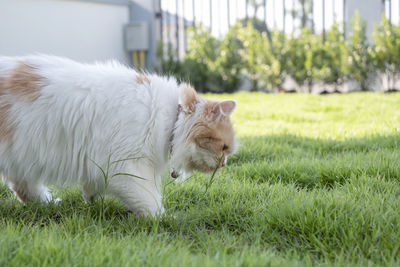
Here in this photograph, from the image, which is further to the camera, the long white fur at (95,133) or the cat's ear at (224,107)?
Answer: the cat's ear at (224,107)

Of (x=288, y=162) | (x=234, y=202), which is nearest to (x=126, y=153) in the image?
(x=234, y=202)

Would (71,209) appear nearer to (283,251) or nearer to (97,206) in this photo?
(97,206)

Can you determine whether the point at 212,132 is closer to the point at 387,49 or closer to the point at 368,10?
the point at 387,49

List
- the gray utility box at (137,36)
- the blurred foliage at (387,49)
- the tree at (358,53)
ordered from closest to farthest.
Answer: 1. the blurred foliage at (387,49)
2. the tree at (358,53)
3. the gray utility box at (137,36)

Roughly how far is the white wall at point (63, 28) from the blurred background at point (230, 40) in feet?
0.08

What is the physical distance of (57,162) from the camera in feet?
7.04

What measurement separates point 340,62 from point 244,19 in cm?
303

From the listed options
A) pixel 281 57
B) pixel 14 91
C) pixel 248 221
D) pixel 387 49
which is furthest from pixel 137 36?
pixel 248 221

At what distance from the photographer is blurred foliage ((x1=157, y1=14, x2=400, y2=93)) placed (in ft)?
27.9

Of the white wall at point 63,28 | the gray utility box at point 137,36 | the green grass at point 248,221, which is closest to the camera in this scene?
the green grass at point 248,221

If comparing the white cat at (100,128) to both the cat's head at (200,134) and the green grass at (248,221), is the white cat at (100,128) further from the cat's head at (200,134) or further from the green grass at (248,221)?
the green grass at (248,221)

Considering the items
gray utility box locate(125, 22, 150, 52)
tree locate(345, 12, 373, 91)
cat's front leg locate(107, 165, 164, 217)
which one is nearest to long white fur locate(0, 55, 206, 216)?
cat's front leg locate(107, 165, 164, 217)

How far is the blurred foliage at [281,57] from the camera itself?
8.50m

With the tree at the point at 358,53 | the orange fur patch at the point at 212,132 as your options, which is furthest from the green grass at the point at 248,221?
the tree at the point at 358,53
